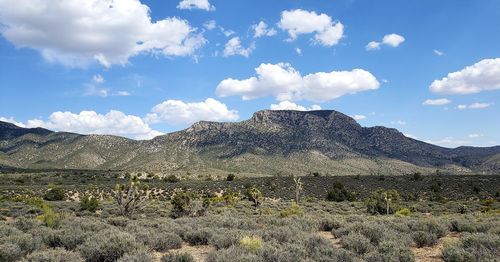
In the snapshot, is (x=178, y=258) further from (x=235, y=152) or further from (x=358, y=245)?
(x=235, y=152)

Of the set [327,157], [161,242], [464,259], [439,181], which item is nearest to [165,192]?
[439,181]

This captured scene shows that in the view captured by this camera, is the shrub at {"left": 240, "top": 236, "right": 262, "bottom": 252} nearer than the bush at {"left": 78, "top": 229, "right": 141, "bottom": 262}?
No

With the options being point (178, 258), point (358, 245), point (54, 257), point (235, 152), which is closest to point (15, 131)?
point (235, 152)

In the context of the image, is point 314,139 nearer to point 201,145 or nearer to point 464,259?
point 201,145

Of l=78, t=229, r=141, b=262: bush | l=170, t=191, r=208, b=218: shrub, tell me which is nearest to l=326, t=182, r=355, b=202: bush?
l=170, t=191, r=208, b=218: shrub

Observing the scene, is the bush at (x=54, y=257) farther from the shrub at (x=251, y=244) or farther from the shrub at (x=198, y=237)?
the shrub at (x=198, y=237)

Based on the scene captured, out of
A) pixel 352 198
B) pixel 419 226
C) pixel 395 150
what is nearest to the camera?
pixel 419 226

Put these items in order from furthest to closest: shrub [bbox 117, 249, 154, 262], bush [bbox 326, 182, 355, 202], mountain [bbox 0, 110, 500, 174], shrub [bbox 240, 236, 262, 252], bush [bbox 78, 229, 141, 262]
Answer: mountain [bbox 0, 110, 500, 174], bush [bbox 326, 182, 355, 202], shrub [bbox 240, 236, 262, 252], bush [bbox 78, 229, 141, 262], shrub [bbox 117, 249, 154, 262]

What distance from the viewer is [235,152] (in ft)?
549

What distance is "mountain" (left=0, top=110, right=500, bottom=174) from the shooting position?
14611cm

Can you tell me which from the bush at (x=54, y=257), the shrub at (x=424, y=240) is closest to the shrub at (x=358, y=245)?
the shrub at (x=424, y=240)

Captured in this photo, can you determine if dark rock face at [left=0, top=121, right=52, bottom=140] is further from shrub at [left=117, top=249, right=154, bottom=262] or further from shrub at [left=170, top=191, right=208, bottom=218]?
shrub at [left=117, top=249, right=154, bottom=262]

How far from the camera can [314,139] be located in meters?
180

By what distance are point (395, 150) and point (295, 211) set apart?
584 feet
